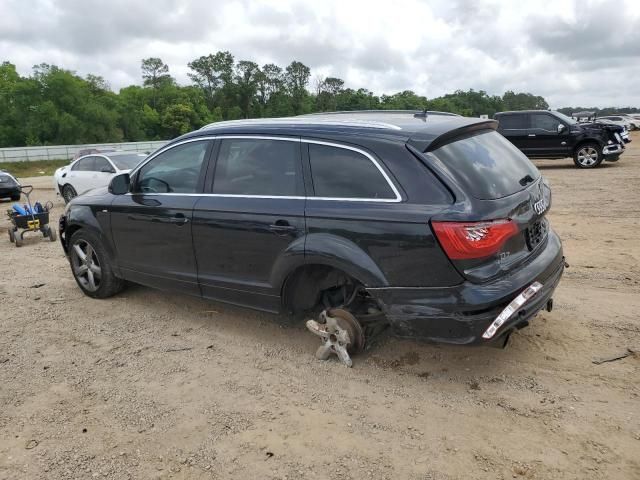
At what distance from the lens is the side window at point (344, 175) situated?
3475 millimetres

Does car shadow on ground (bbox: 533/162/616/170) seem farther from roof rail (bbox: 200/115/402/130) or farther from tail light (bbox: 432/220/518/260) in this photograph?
tail light (bbox: 432/220/518/260)

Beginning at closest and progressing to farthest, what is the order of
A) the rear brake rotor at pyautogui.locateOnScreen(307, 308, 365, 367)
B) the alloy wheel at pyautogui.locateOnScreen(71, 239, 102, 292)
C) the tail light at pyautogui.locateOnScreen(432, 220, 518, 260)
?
the tail light at pyautogui.locateOnScreen(432, 220, 518, 260), the rear brake rotor at pyautogui.locateOnScreen(307, 308, 365, 367), the alloy wheel at pyautogui.locateOnScreen(71, 239, 102, 292)

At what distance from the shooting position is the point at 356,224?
3.48m

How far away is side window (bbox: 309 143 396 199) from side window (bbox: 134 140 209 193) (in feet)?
3.83

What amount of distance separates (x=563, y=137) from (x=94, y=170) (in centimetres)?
1317

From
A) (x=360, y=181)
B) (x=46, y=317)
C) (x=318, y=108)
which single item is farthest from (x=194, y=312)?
(x=318, y=108)

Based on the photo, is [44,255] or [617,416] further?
[44,255]

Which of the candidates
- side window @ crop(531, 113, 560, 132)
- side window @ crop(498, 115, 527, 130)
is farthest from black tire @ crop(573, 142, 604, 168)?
side window @ crop(498, 115, 527, 130)

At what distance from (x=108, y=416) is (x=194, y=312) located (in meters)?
1.77

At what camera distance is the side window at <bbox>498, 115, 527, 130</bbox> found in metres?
16.5

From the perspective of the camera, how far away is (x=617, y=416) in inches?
124

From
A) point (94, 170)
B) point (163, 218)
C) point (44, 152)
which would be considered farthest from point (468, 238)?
point (44, 152)

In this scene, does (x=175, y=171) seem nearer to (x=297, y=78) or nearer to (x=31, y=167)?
(x=31, y=167)

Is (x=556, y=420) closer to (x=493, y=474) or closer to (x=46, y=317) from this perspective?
(x=493, y=474)
